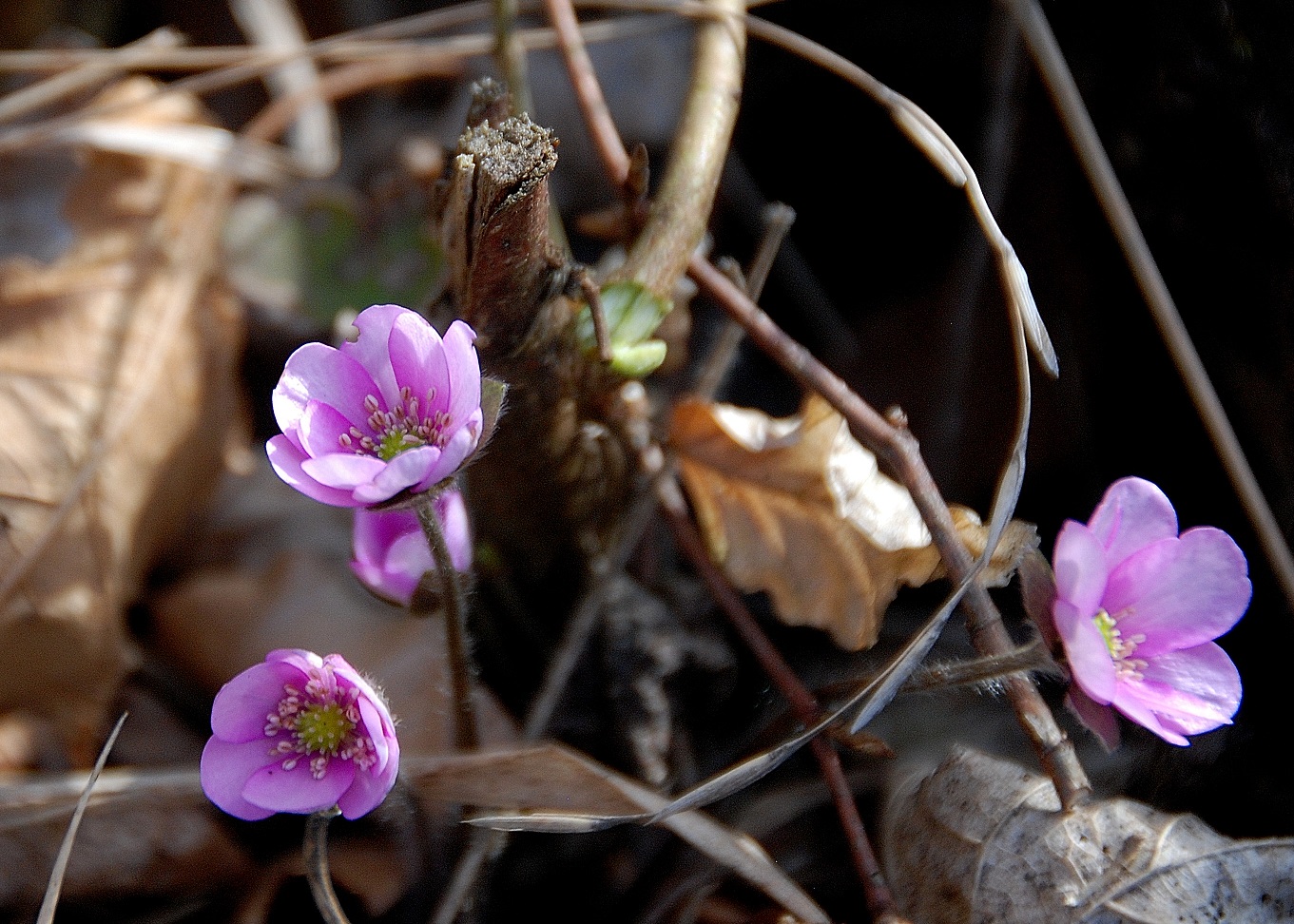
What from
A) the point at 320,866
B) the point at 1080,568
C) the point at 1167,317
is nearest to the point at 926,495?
the point at 1080,568

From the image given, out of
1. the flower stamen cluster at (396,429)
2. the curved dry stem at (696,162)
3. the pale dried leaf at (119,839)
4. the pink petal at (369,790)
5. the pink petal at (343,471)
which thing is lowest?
the pale dried leaf at (119,839)

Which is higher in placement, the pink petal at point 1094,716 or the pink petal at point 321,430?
the pink petal at point 321,430

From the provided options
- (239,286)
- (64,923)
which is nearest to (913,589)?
(64,923)

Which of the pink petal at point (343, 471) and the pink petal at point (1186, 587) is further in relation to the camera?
the pink petal at point (1186, 587)

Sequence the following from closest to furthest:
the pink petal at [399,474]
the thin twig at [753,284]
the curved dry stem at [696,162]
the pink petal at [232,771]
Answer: the pink petal at [399,474], the pink petal at [232,771], the curved dry stem at [696,162], the thin twig at [753,284]

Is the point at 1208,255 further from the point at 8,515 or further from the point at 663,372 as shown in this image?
the point at 8,515

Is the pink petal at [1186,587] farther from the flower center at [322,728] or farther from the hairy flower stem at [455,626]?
the flower center at [322,728]

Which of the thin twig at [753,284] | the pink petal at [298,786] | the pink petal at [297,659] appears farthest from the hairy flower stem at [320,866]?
the thin twig at [753,284]

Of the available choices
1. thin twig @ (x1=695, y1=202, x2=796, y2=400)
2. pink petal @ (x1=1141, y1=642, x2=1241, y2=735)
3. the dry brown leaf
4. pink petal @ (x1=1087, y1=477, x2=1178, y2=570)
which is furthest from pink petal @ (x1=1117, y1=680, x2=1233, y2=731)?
the dry brown leaf
